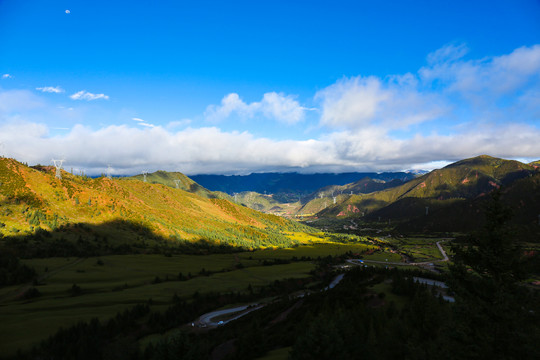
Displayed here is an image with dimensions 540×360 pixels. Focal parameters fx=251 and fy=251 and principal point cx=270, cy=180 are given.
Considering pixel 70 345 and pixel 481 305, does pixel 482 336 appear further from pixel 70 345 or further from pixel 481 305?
pixel 70 345

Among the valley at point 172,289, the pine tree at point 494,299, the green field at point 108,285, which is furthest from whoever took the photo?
the green field at point 108,285

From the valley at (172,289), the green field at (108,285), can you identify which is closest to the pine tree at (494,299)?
the valley at (172,289)

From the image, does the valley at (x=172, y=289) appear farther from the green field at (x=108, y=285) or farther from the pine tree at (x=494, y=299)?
the green field at (x=108, y=285)

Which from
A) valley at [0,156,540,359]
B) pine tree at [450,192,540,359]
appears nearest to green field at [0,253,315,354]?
valley at [0,156,540,359]

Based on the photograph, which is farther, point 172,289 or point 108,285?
point 172,289

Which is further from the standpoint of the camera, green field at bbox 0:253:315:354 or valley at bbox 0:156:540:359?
green field at bbox 0:253:315:354

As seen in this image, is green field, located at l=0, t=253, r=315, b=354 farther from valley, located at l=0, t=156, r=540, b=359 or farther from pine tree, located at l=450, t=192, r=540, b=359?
pine tree, located at l=450, t=192, r=540, b=359

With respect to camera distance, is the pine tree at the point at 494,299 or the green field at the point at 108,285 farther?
the green field at the point at 108,285

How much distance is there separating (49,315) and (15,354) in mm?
19852

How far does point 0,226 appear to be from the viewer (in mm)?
118625

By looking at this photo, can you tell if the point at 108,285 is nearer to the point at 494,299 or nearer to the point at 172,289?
the point at 172,289

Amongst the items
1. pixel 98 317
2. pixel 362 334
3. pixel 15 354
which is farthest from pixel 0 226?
pixel 362 334

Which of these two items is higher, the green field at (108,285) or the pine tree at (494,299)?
the pine tree at (494,299)

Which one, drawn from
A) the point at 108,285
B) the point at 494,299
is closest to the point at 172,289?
the point at 108,285
